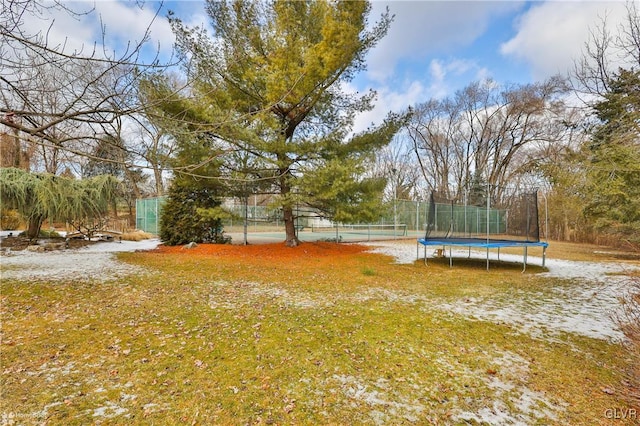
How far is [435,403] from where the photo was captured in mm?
2113

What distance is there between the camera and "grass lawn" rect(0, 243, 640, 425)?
2.01m

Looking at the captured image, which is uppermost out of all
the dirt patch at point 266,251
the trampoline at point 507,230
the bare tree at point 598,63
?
the bare tree at point 598,63

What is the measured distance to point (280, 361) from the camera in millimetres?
2689

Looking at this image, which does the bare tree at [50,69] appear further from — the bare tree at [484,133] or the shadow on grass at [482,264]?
the bare tree at [484,133]

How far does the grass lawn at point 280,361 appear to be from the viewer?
2.01 m

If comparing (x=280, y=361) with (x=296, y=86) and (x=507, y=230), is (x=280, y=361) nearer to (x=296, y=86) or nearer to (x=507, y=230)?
(x=296, y=86)

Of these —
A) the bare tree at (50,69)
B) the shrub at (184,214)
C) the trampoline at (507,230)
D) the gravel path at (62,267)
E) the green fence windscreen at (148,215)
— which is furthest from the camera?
the green fence windscreen at (148,215)

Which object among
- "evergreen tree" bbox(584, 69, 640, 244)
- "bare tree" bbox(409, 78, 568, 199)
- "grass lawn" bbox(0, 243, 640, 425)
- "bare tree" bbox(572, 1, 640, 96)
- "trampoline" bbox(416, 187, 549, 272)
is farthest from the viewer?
"bare tree" bbox(409, 78, 568, 199)

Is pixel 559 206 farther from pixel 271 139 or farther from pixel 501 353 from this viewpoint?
pixel 501 353

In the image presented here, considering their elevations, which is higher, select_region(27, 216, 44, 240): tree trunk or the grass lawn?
select_region(27, 216, 44, 240): tree trunk

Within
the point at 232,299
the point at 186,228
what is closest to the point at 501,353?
the point at 232,299

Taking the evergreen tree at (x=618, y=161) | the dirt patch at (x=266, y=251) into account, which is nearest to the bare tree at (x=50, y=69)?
the evergreen tree at (x=618, y=161)

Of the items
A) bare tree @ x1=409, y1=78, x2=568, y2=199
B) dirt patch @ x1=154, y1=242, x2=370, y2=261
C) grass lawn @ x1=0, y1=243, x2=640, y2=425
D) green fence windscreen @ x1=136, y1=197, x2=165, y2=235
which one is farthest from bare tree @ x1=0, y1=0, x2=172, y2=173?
bare tree @ x1=409, y1=78, x2=568, y2=199

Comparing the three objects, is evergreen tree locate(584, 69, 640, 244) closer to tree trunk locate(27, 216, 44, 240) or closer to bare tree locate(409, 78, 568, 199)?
bare tree locate(409, 78, 568, 199)
